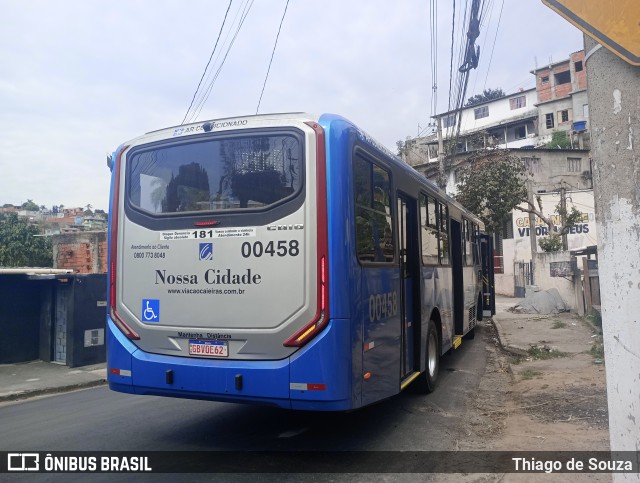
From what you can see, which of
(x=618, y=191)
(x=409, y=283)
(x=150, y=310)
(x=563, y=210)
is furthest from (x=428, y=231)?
(x=563, y=210)

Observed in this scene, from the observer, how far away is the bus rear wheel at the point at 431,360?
781cm

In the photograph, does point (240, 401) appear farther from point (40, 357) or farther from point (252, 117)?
point (40, 357)

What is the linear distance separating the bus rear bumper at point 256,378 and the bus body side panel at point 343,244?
16 centimetres

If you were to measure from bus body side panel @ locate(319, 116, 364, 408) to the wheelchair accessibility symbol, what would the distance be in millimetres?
1872

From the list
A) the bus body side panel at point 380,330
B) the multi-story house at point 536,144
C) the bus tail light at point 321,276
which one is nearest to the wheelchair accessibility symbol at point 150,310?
the bus tail light at point 321,276

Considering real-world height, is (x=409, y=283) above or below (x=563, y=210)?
below

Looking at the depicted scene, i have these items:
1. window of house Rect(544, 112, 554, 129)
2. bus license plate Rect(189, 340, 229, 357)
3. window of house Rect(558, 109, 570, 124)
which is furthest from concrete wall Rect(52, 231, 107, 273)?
window of house Rect(558, 109, 570, 124)

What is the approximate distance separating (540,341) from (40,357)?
1160cm

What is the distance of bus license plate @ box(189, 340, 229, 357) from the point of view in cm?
504

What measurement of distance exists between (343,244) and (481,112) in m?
59.2

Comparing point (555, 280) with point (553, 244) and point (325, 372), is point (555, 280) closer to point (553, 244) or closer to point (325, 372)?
point (553, 244)

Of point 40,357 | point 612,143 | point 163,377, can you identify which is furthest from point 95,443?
point 40,357

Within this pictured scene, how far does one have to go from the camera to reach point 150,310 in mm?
5449

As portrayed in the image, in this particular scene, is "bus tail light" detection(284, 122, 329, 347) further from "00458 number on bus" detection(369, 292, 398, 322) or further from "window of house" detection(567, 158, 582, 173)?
"window of house" detection(567, 158, 582, 173)
